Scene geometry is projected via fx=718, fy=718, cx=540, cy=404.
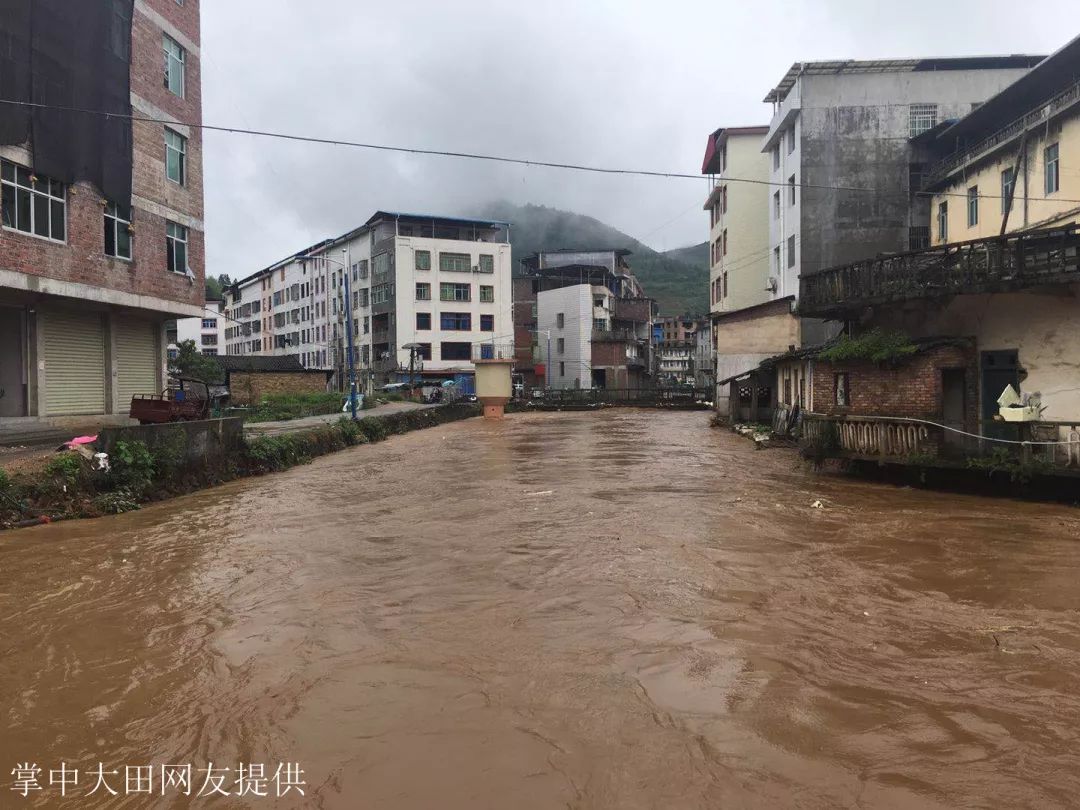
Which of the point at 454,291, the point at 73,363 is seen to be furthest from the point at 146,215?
the point at 454,291

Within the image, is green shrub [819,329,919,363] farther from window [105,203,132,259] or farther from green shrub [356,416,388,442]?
window [105,203,132,259]

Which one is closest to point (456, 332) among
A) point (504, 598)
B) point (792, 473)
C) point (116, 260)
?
point (116, 260)

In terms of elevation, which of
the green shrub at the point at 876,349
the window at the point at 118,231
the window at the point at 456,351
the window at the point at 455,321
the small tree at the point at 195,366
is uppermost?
the window at the point at 455,321

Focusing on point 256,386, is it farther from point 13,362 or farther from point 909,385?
point 909,385

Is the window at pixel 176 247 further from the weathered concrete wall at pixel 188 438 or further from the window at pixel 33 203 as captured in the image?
the weathered concrete wall at pixel 188 438

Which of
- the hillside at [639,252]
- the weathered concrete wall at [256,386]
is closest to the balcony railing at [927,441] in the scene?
the weathered concrete wall at [256,386]

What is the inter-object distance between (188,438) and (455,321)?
155ft

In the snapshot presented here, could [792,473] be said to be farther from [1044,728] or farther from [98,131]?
[98,131]

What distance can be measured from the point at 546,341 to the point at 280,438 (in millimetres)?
49373

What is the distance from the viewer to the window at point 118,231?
1964 cm

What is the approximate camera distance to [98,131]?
19.0m

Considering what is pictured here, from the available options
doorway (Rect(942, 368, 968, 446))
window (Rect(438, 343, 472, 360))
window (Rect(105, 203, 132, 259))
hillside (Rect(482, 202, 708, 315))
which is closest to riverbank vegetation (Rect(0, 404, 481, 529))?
window (Rect(105, 203, 132, 259))

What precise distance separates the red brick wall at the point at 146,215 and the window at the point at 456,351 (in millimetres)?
37338

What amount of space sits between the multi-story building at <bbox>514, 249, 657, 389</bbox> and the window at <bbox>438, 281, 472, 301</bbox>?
7804 mm
